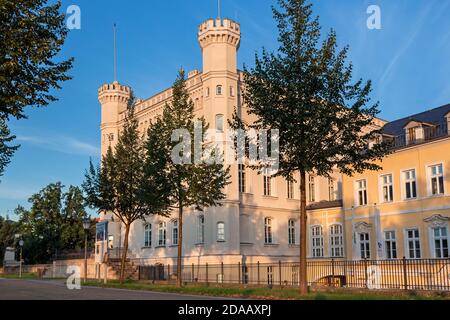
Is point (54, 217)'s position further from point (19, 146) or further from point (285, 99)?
point (285, 99)

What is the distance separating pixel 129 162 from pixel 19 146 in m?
7.41

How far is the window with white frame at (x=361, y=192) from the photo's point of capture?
3900 cm

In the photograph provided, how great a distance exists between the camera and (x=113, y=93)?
5816 centimetres

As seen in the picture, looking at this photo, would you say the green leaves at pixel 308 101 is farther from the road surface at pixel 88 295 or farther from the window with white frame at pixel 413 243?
the window with white frame at pixel 413 243

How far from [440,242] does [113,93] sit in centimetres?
3848

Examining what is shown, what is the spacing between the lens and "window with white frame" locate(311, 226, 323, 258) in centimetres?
4481

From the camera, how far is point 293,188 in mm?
49875

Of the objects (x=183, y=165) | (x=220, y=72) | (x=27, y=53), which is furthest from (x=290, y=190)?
(x=27, y=53)

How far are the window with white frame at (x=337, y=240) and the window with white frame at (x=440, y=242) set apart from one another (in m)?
10.2

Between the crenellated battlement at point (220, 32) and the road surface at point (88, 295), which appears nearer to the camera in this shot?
the road surface at point (88, 295)

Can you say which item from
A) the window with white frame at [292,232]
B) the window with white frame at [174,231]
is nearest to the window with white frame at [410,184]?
the window with white frame at [292,232]

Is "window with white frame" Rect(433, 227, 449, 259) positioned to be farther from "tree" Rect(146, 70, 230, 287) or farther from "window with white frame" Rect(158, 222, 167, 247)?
"window with white frame" Rect(158, 222, 167, 247)

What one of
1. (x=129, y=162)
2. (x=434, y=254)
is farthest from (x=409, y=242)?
(x=129, y=162)

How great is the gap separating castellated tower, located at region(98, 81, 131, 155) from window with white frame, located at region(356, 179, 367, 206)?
28995 millimetres
